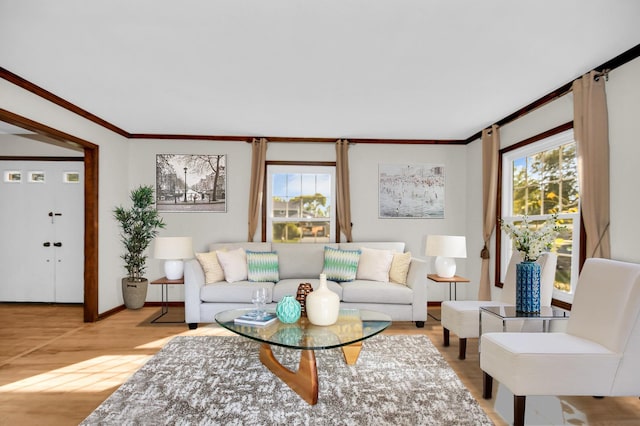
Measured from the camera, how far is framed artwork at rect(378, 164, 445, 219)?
235 inches

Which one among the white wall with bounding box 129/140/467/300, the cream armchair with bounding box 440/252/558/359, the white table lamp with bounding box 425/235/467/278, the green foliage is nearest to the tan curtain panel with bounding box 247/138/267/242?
the white wall with bounding box 129/140/467/300

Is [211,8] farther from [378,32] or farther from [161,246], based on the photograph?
[161,246]

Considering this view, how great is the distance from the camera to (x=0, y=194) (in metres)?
5.88

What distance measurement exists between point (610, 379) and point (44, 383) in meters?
3.86

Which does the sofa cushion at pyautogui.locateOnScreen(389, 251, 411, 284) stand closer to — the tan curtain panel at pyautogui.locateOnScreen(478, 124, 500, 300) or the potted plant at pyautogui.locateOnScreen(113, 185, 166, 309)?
the tan curtain panel at pyautogui.locateOnScreen(478, 124, 500, 300)

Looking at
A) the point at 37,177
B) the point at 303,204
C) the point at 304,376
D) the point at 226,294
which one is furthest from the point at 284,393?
the point at 37,177

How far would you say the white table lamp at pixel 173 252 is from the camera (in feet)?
16.2

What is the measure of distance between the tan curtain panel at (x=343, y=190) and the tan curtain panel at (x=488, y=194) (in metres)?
1.82

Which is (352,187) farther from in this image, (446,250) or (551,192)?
(551,192)

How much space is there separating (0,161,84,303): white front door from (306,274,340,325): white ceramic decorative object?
446cm

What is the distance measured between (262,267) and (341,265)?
98 cm

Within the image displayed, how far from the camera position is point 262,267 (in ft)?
16.3

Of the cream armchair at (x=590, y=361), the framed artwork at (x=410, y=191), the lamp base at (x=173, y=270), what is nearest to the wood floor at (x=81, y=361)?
the cream armchair at (x=590, y=361)

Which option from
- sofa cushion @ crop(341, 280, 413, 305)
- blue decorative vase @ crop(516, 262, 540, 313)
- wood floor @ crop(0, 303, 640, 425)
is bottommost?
wood floor @ crop(0, 303, 640, 425)
